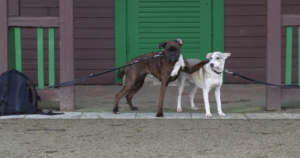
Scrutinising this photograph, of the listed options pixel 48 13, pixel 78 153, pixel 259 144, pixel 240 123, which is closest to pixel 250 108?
pixel 240 123

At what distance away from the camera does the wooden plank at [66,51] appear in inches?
323

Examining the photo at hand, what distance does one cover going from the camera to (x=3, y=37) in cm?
828

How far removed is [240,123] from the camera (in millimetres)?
7504

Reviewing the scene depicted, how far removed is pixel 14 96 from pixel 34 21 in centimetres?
116

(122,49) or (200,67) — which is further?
(122,49)

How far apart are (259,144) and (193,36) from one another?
16.8 ft

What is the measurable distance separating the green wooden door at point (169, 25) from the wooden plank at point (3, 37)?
323cm

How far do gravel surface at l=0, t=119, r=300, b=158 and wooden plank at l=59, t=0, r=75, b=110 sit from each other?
29.7 inches

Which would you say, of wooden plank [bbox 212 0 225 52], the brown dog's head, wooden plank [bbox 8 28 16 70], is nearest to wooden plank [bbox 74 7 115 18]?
wooden plank [bbox 212 0 225 52]

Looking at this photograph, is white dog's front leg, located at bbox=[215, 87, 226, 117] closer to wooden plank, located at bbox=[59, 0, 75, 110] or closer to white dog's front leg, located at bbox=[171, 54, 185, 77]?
white dog's front leg, located at bbox=[171, 54, 185, 77]

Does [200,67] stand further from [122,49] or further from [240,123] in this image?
[122,49]

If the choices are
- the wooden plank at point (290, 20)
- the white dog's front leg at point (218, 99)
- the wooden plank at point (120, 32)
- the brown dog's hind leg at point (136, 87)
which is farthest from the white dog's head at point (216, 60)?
the wooden plank at point (120, 32)

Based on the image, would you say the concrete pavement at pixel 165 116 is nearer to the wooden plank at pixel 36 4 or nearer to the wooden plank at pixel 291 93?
the wooden plank at pixel 291 93

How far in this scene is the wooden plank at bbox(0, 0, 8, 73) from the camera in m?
8.26
